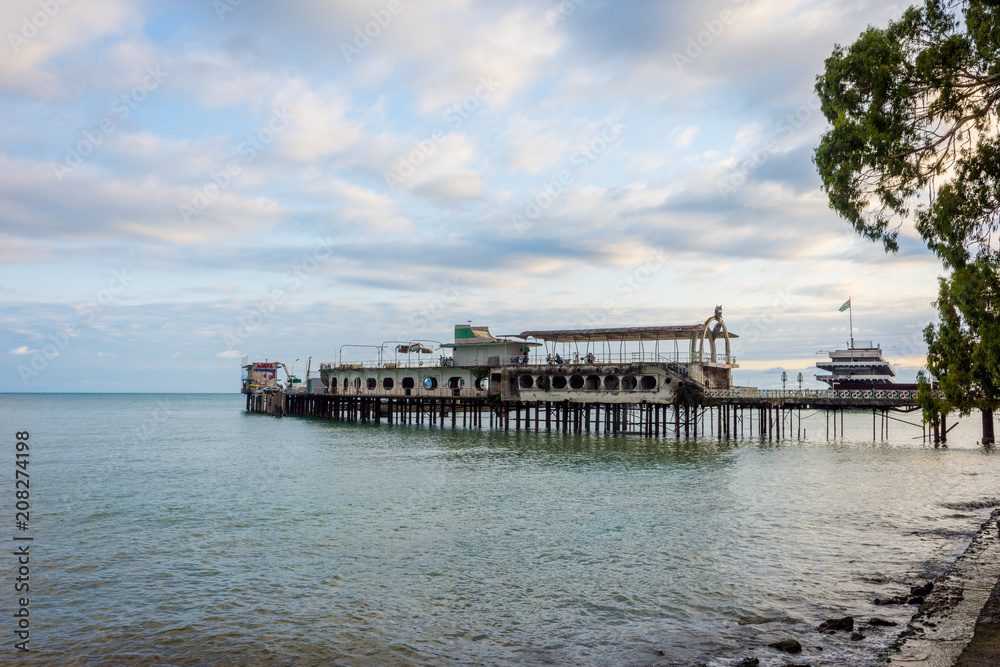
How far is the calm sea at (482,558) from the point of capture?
41.0ft

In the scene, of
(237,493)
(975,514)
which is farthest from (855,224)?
(237,493)

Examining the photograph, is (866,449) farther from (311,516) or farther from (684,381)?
(311,516)

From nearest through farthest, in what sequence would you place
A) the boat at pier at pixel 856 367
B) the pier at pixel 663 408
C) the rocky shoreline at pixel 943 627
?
1. the rocky shoreline at pixel 943 627
2. the pier at pixel 663 408
3. the boat at pier at pixel 856 367

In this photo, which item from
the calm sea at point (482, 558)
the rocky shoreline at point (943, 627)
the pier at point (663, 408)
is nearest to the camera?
the rocky shoreline at point (943, 627)

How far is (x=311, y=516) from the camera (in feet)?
77.1

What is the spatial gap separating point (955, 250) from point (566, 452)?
97.8ft

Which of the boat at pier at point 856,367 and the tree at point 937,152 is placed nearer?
the tree at point 937,152

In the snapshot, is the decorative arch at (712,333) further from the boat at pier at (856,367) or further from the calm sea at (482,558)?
the boat at pier at (856,367)

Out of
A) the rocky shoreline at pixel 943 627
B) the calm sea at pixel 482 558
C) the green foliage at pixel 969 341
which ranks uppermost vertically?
the green foliage at pixel 969 341

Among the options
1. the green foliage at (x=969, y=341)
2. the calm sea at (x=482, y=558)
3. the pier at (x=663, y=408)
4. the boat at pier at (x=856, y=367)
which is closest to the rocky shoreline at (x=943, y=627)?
the calm sea at (x=482, y=558)

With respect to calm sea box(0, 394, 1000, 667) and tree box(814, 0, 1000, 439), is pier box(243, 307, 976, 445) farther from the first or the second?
tree box(814, 0, 1000, 439)

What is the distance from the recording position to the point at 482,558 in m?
18.0

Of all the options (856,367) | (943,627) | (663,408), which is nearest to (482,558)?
(943,627)

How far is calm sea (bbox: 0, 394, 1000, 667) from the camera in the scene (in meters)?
12.5
